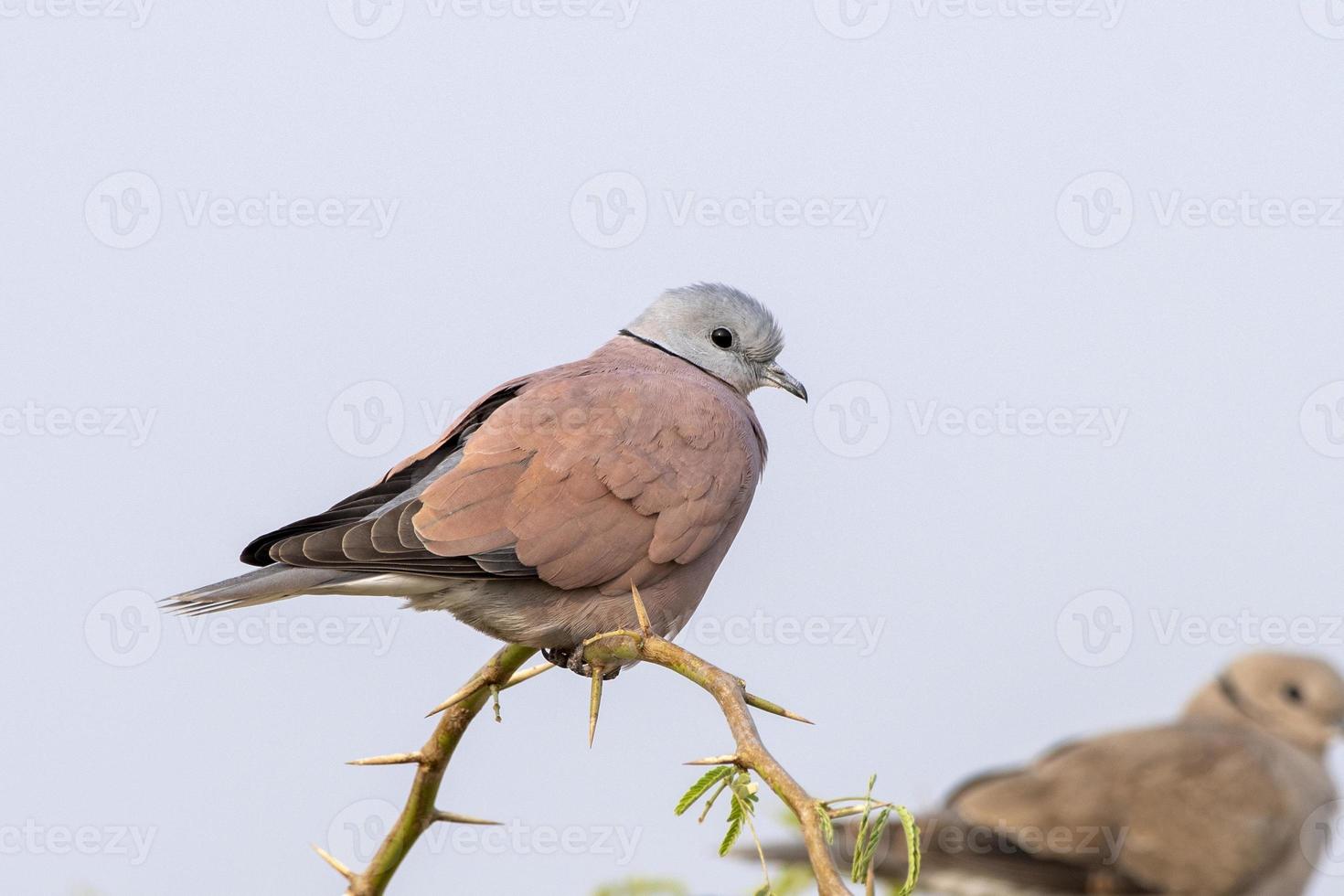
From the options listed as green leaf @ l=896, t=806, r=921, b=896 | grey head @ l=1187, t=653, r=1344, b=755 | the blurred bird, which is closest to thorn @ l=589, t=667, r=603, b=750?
green leaf @ l=896, t=806, r=921, b=896

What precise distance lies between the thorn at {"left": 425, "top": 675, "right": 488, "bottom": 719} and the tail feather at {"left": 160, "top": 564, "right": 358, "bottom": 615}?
0.62 meters

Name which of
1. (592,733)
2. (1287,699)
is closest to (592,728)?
(592,733)

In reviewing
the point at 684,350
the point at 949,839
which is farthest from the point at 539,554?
the point at 949,839

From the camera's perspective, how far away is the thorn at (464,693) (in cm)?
327

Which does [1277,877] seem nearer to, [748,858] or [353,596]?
[748,858]

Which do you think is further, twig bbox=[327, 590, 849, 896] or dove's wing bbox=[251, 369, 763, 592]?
dove's wing bbox=[251, 369, 763, 592]

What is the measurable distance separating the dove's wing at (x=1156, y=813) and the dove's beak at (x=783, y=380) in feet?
9.45

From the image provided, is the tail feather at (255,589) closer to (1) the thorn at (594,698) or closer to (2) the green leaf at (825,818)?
(1) the thorn at (594,698)

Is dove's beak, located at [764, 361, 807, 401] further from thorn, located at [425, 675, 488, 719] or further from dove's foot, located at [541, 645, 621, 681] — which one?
thorn, located at [425, 675, 488, 719]

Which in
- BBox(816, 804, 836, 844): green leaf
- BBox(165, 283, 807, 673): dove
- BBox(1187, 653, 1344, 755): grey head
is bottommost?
BBox(1187, 653, 1344, 755): grey head

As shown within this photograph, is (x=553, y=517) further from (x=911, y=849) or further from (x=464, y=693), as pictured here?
(x=911, y=849)

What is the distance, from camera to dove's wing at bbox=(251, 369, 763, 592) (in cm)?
416

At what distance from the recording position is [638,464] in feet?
14.8

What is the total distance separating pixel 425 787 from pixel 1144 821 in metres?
5.17
